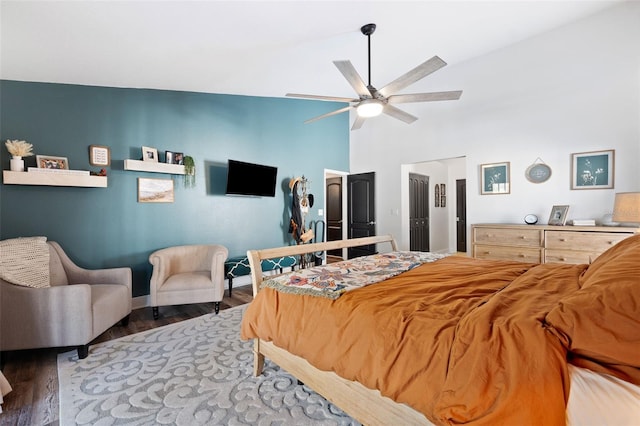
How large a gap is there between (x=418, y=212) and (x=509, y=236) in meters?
2.49

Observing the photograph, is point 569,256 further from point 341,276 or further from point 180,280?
point 180,280

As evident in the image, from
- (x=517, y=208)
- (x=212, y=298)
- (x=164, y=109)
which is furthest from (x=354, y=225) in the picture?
(x=164, y=109)

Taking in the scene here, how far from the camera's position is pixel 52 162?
2.94m

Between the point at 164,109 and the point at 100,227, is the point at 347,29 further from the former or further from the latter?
the point at 100,227


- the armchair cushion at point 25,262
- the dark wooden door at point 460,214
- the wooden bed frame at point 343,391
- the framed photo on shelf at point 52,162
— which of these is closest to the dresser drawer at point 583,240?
the wooden bed frame at point 343,391

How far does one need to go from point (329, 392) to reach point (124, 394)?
4.62 ft

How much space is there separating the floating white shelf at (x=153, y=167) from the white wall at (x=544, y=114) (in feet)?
12.9

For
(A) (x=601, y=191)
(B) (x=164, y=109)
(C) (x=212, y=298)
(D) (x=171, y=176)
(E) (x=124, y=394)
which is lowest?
(E) (x=124, y=394)

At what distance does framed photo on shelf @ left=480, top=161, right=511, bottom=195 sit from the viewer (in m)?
4.10

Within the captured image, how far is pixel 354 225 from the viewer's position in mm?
6336

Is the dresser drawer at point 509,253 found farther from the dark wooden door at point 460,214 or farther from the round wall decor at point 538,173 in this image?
the dark wooden door at point 460,214

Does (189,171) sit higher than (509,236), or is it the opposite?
(189,171)

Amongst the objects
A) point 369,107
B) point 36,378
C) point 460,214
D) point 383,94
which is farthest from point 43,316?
point 460,214

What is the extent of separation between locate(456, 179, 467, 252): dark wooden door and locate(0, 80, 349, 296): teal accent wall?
4.31m
